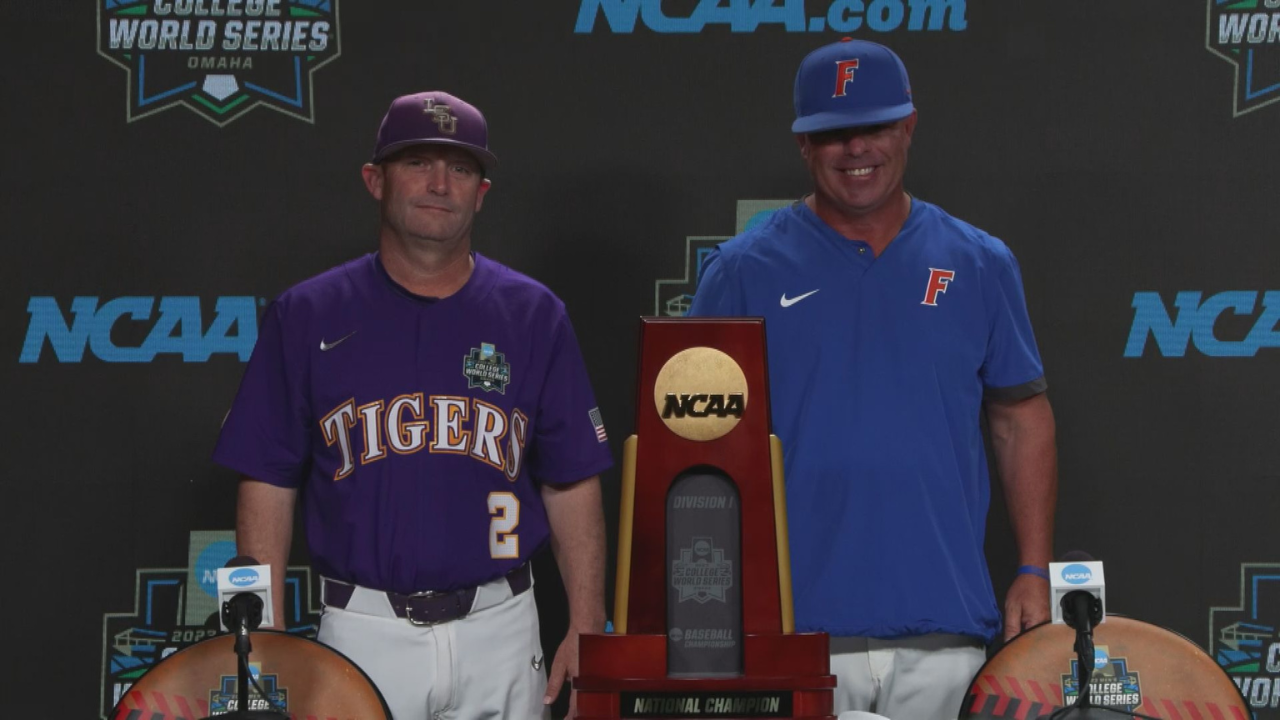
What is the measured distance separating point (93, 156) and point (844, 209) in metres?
1.56

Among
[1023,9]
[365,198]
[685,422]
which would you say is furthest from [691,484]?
[1023,9]

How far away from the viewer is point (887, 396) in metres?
2.07

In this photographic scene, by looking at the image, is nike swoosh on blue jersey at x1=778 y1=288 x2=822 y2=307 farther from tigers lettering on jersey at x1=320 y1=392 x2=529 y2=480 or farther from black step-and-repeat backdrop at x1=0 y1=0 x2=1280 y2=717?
black step-and-repeat backdrop at x1=0 y1=0 x2=1280 y2=717

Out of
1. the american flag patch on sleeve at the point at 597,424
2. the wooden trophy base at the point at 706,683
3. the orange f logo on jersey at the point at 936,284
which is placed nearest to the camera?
the wooden trophy base at the point at 706,683

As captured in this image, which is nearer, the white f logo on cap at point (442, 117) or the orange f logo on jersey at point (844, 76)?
the orange f logo on jersey at point (844, 76)

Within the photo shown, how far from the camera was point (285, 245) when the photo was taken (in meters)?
2.83

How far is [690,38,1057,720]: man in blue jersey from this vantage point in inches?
80.4

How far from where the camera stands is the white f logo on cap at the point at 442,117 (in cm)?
229

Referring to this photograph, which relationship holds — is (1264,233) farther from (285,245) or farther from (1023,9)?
(285,245)

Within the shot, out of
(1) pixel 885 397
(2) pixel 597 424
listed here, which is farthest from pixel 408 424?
(1) pixel 885 397

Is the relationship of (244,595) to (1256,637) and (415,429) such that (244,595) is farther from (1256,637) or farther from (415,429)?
(1256,637)

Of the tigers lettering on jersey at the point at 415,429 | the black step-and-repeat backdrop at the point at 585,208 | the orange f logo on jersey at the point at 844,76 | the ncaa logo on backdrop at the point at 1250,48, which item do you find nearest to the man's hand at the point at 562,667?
the tigers lettering on jersey at the point at 415,429

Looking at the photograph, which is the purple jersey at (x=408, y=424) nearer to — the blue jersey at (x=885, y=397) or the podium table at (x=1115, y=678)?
the blue jersey at (x=885, y=397)

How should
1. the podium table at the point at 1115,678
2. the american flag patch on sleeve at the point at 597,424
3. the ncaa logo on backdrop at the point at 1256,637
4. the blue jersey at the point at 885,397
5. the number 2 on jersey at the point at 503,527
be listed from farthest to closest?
1. the ncaa logo on backdrop at the point at 1256,637
2. the american flag patch on sleeve at the point at 597,424
3. the number 2 on jersey at the point at 503,527
4. the blue jersey at the point at 885,397
5. the podium table at the point at 1115,678
